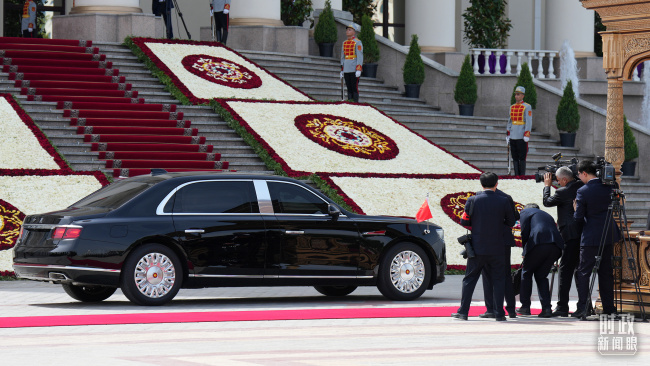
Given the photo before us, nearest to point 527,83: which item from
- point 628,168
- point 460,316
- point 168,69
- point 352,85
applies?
point 628,168

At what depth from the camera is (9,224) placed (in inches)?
722

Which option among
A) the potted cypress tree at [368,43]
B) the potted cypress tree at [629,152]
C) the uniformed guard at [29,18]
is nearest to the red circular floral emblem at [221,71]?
the potted cypress tree at [368,43]

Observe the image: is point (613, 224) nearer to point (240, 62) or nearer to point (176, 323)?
point (176, 323)

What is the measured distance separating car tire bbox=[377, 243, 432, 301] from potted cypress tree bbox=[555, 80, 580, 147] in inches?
687

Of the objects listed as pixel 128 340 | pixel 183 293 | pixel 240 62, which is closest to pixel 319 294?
pixel 183 293

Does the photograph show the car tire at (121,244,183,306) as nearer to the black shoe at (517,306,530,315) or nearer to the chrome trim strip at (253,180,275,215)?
the chrome trim strip at (253,180,275,215)

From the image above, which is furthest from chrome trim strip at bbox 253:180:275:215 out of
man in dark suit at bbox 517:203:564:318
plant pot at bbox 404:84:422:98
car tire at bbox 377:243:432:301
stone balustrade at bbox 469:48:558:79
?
stone balustrade at bbox 469:48:558:79

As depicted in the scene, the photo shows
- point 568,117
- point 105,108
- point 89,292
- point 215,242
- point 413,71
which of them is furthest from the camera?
point 413,71

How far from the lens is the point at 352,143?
26297 mm

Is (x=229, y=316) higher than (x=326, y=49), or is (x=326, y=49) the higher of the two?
(x=326, y=49)

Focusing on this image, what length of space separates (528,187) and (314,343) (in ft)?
49.5

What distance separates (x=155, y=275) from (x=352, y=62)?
1684 cm

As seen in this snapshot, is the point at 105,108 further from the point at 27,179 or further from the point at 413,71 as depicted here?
the point at 413,71

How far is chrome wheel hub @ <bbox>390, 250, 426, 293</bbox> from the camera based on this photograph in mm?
15086
